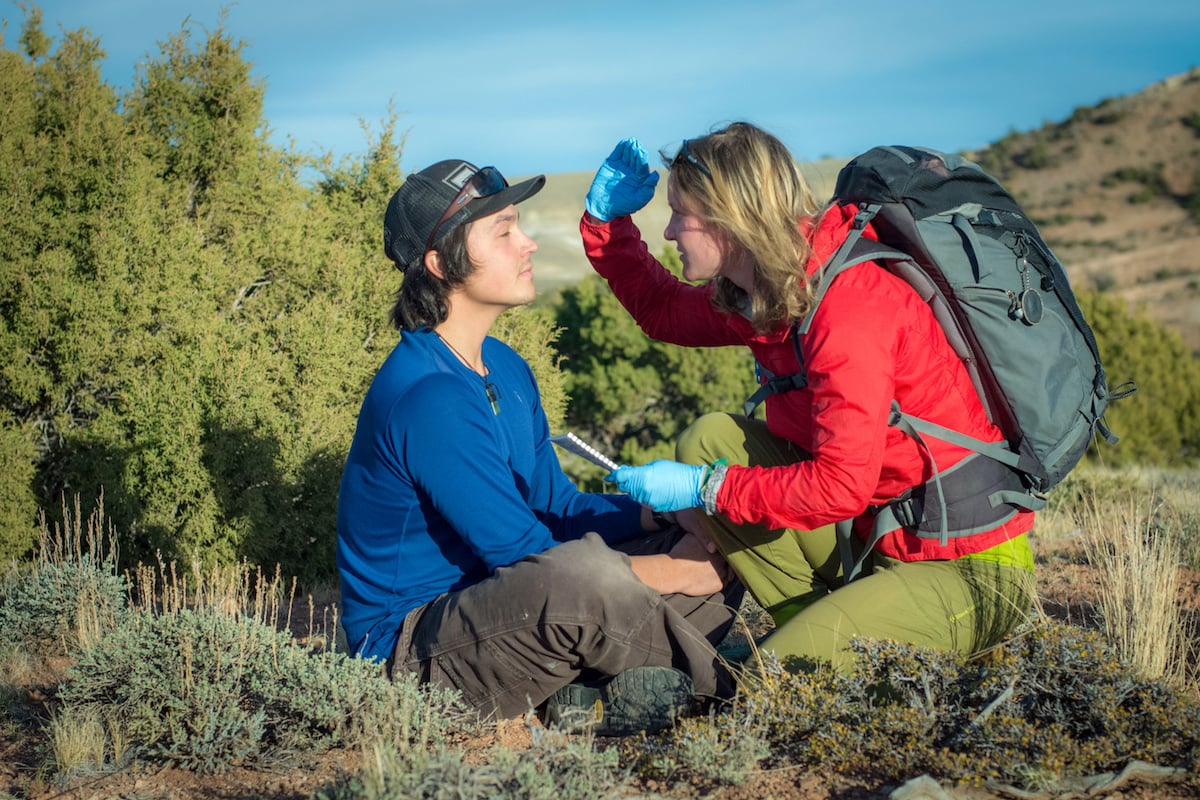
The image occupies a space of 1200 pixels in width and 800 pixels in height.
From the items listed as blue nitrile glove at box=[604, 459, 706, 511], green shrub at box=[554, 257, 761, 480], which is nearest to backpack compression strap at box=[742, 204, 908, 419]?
blue nitrile glove at box=[604, 459, 706, 511]

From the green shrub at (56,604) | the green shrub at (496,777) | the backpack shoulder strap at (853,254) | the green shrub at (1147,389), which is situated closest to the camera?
the green shrub at (496,777)

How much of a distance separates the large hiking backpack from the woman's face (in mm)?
364

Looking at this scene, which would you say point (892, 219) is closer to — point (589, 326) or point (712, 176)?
point (712, 176)

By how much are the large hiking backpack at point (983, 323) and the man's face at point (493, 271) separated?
3.11ft

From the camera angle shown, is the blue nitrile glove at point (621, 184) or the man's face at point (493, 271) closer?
the man's face at point (493, 271)

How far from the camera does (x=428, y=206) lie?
3439 millimetres

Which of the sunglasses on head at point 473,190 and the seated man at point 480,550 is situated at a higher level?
the sunglasses on head at point 473,190

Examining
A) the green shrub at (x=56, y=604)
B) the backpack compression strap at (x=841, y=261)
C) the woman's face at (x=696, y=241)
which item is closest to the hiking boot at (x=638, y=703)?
the backpack compression strap at (x=841, y=261)

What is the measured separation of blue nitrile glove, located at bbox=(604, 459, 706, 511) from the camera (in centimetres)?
312

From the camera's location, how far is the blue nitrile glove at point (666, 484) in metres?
3.12

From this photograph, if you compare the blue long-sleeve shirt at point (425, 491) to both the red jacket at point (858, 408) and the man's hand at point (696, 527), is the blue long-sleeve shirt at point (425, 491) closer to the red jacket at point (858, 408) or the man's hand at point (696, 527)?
the man's hand at point (696, 527)

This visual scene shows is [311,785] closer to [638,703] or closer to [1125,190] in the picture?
[638,703]

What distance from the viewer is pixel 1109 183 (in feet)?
173

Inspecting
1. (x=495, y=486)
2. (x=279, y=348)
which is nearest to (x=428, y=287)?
(x=495, y=486)
